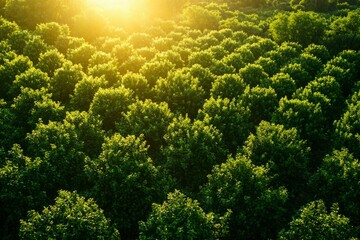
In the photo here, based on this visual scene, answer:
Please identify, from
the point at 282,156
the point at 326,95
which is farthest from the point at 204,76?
the point at 282,156

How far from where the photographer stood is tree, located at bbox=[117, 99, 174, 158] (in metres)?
45.2

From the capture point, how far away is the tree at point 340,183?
35375 millimetres

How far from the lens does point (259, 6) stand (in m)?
158

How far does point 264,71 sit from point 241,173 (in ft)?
113

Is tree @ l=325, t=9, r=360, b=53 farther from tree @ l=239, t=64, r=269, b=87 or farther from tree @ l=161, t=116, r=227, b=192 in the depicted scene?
tree @ l=161, t=116, r=227, b=192

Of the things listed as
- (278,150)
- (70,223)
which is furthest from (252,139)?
(70,223)

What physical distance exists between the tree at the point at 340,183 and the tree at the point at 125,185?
17.6m

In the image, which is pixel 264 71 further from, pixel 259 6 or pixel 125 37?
pixel 259 6

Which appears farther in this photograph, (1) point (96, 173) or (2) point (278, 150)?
(2) point (278, 150)

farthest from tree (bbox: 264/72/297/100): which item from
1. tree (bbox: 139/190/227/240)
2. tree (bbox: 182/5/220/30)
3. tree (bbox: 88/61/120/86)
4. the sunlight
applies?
the sunlight

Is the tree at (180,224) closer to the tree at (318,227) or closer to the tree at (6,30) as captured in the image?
the tree at (318,227)

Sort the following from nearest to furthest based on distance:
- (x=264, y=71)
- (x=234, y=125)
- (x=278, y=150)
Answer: (x=278, y=150) → (x=234, y=125) → (x=264, y=71)

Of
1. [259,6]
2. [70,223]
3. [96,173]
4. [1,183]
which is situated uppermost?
[259,6]

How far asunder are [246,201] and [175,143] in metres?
12.5
